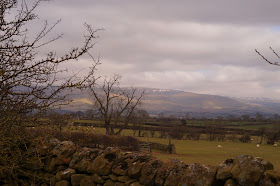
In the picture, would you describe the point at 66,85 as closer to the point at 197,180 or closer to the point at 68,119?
the point at 68,119

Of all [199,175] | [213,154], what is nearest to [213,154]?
[213,154]

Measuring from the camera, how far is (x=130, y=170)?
19.1ft

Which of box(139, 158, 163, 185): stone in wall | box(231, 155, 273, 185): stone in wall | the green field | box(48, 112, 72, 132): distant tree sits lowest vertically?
the green field

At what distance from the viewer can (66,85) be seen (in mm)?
6070

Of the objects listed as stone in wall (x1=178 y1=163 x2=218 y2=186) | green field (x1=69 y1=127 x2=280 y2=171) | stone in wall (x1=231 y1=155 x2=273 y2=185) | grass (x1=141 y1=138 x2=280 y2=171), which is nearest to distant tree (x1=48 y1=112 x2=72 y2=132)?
stone in wall (x1=178 y1=163 x2=218 y2=186)

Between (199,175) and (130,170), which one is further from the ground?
(199,175)

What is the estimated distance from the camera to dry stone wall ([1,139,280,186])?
15.0 ft

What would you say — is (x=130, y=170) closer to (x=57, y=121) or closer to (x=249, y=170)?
(x=57, y=121)

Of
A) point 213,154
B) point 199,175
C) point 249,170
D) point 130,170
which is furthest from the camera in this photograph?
point 213,154

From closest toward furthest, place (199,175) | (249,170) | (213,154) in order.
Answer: (249,170) → (199,175) → (213,154)

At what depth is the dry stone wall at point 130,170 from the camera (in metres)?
4.57

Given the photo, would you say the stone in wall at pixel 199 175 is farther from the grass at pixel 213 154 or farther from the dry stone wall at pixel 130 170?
the grass at pixel 213 154

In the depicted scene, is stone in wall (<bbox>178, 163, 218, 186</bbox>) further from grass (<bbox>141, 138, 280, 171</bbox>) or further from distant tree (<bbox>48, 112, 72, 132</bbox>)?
grass (<bbox>141, 138, 280, 171</bbox>)

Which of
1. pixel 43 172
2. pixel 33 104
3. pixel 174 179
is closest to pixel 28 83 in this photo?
pixel 33 104
